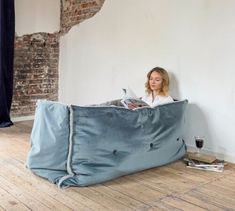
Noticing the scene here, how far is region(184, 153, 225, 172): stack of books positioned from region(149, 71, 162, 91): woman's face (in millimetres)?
826

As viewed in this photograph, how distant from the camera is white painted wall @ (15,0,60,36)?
4969 millimetres

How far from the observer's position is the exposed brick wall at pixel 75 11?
469 centimetres

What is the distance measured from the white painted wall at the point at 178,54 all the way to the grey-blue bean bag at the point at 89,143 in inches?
30.1

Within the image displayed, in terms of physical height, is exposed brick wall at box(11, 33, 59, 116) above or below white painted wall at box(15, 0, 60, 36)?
below

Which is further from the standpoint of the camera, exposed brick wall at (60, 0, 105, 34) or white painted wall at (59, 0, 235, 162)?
exposed brick wall at (60, 0, 105, 34)

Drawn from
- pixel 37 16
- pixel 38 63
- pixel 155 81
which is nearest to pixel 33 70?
pixel 38 63

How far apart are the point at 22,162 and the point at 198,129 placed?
6.28 ft

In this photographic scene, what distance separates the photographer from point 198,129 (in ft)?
11.7

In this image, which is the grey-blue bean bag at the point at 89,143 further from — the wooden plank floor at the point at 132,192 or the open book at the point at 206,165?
the open book at the point at 206,165

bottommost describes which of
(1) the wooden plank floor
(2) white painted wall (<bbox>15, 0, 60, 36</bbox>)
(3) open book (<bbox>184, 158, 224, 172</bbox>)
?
(1) the wooden plank floor

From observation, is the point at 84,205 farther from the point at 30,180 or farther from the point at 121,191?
the point at 30,180

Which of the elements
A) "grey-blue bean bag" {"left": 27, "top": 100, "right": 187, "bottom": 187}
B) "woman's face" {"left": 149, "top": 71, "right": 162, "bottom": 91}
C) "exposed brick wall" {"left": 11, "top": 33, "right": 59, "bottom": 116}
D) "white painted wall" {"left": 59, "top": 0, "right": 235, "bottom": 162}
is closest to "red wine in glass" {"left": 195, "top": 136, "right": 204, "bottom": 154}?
"white painted wall" {"left": 59, "top": 0, "right": 235, "bottom": 162}

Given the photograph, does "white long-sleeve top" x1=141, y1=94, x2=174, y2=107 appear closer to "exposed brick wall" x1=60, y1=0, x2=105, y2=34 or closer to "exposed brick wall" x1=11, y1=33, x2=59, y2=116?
"exposed brick wall" x1=60, y1=0, x2=105, y2=34

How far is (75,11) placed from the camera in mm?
5051
